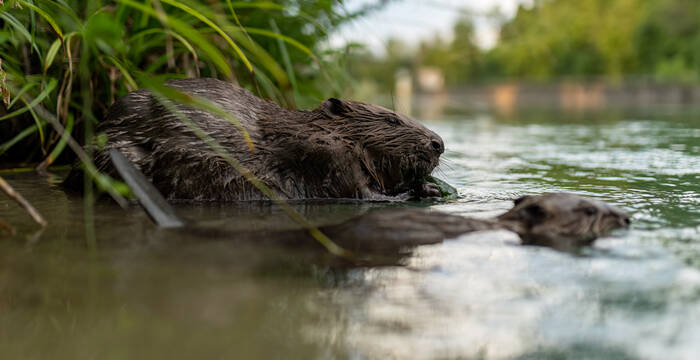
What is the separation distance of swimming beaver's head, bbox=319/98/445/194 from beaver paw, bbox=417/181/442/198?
62 millimetres

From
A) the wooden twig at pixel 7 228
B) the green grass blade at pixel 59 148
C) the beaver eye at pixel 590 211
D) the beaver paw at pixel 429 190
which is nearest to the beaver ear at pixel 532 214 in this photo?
the beaver eye at pixel 590 211

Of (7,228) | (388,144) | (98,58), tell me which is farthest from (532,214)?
(98,58)

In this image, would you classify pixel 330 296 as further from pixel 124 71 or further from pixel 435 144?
pixel 124 71

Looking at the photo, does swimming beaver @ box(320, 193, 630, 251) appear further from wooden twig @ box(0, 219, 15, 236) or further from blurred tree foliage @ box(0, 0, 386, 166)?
wooden twig @ box(0, 219, 15, 236)

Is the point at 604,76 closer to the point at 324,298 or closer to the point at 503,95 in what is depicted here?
the point at 503,95

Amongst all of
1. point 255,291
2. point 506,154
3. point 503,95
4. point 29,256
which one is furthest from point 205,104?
point 503,95

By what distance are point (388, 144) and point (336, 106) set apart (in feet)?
1.14

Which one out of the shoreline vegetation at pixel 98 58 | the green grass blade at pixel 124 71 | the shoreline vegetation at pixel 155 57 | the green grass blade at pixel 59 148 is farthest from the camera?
the green grass blade at pixel 59 148

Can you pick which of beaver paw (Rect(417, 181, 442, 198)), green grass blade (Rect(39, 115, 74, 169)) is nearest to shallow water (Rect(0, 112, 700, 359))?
beaver paw (Rect(417, 181, 442, 198))

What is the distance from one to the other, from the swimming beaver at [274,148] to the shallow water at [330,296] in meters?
0.50

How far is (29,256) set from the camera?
6.24ft

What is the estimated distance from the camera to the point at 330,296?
158 cm

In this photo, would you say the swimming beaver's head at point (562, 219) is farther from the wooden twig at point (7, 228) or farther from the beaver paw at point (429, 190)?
the wooden twig at point (7, 228)

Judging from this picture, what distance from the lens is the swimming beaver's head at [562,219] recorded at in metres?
2.23
